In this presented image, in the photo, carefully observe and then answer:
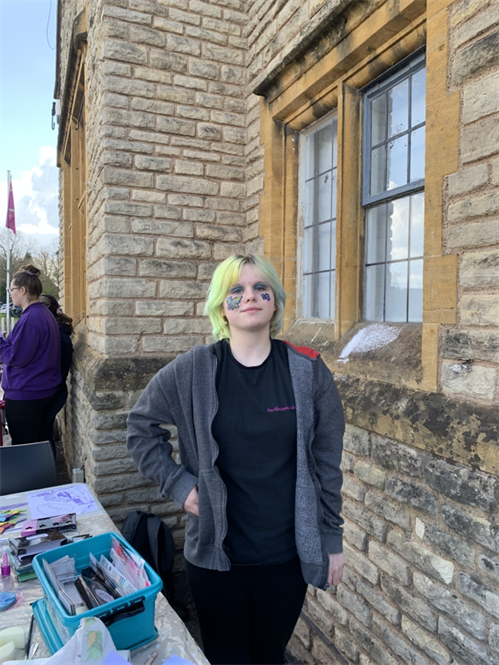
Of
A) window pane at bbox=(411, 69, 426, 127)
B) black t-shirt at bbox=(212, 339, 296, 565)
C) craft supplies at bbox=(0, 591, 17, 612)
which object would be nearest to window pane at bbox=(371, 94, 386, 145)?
window pane at bbox=(411, 69, 426, 127)

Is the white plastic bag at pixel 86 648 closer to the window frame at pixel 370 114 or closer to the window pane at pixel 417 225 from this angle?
the window pane at pixel 417 225

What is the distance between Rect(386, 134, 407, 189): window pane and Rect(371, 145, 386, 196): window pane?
5 cm

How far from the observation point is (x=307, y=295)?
358 centimetres

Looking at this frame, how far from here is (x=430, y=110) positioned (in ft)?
6.75

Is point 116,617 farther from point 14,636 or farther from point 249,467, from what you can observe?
point 249,467

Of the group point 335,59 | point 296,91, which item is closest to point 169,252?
point 296,91

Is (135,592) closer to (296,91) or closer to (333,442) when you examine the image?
(333,442)

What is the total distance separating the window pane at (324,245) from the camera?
332 centimetres

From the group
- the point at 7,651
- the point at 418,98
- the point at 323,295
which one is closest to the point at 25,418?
the point at 323,295

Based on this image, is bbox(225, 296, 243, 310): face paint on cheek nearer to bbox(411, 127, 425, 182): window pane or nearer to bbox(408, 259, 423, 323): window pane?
bbox(408, 259, 423, 323): window pane

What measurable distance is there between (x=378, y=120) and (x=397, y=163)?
38 cm

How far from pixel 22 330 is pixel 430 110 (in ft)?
12.7

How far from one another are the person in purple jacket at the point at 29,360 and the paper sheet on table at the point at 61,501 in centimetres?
227

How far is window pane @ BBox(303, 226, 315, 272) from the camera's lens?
352 cm
